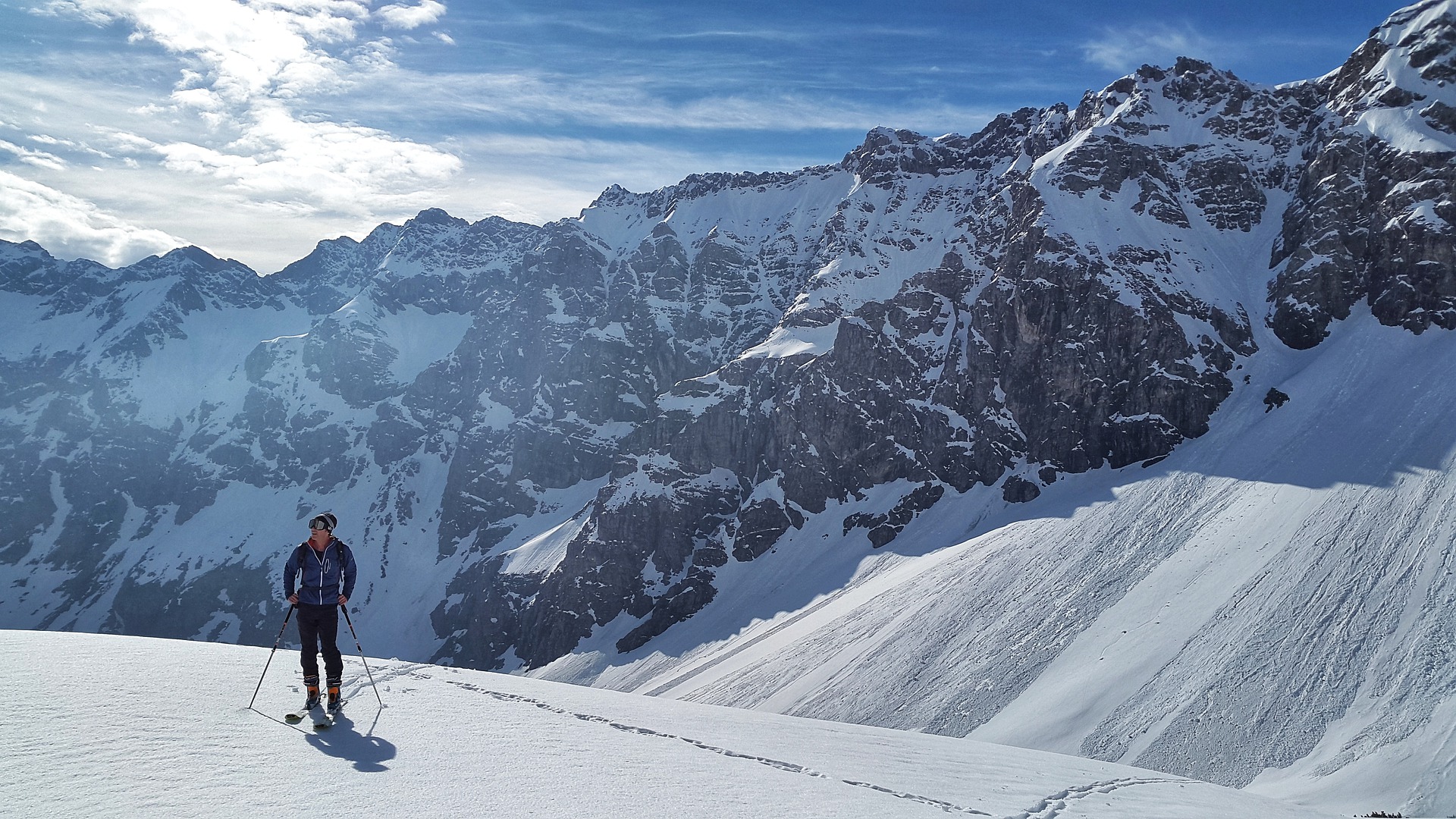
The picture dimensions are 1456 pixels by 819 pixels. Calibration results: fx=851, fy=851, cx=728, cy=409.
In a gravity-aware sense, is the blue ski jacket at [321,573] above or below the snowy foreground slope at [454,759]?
above

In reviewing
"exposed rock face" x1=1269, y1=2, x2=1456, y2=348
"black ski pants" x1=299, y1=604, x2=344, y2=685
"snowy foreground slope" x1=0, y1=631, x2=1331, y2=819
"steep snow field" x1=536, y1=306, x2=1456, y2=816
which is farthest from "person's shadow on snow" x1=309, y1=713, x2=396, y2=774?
"exposed rock face" x1=1269, y1=2, x2=1456, y2=348

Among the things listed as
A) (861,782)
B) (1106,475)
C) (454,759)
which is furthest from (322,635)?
(1106,475)

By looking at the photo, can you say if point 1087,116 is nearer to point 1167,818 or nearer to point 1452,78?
point 1452,78

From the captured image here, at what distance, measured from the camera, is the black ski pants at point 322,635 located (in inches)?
441

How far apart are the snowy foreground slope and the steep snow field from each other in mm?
54169

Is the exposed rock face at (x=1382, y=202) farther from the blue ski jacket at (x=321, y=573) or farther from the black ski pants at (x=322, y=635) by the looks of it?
the black ski pants at (x=322, y=635)

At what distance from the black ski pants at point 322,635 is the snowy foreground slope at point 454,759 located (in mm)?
600

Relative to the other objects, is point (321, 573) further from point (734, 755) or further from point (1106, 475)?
point (1106, 475)

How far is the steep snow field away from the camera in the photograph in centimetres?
5962

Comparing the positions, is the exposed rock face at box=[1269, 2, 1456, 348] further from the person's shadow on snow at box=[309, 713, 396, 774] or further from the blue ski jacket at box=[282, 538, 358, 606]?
the person's shadow on snow at box=[309, 713, 396, 774]

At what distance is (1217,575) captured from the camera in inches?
3098

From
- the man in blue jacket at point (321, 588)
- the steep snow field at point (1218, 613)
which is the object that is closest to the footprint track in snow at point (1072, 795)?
the man in blue jacket at point (321, 588)

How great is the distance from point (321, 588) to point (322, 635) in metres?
0.64

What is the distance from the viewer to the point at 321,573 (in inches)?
467
